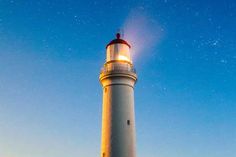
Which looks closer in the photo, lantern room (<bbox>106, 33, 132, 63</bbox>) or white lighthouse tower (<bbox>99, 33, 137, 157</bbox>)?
white lighthouse tower (<bbox>99, 33, 137, 157</bbox>)

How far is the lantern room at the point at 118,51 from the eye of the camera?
20125 millimetres

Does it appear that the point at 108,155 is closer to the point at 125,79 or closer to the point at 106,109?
the point at 106,109

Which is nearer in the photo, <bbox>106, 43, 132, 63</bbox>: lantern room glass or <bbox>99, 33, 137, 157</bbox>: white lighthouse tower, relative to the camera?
<bbox>99, 33, 137, 157</bbox>: white lighthouse tower

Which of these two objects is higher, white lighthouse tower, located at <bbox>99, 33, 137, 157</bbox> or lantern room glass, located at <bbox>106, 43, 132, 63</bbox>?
lantern room glass, located at <bbox>106, 43, 132, 63</bbox>

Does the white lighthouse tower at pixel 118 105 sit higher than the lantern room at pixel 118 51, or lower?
lower

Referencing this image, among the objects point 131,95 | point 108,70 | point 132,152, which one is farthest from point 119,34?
point 132,152

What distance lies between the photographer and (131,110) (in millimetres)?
18922

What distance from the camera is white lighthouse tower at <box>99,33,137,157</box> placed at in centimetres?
1797

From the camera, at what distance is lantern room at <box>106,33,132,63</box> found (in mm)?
20125

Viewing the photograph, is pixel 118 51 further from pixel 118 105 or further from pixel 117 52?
pixel 118 105

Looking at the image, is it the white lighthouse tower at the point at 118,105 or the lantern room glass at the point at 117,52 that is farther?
the lantern room glass at the point at 117,52

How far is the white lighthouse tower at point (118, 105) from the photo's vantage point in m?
18.0

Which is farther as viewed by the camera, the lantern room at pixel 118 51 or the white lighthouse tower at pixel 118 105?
the lantern room at pixel 118 51

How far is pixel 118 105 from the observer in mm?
18594
